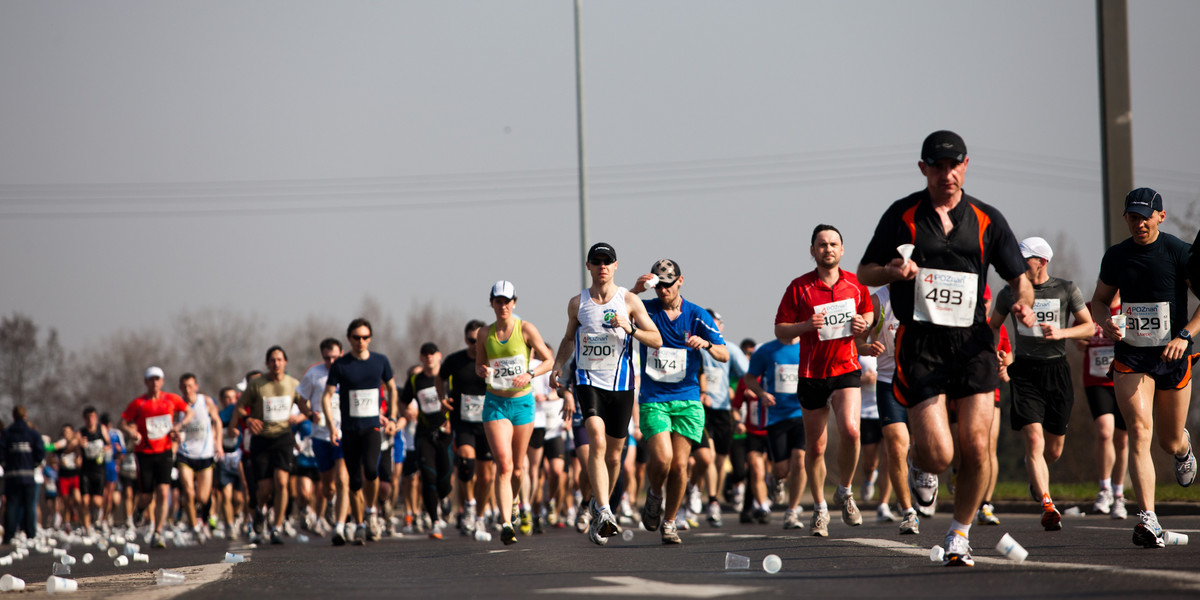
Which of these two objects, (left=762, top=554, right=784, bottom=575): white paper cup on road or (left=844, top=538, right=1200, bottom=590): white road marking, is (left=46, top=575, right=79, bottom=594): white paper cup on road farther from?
(left=844, top=538, right=1200, bottom=590): white road marking

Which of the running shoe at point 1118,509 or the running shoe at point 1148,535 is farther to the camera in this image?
the running shoe at point 1118,509

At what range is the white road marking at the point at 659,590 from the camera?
6453mm

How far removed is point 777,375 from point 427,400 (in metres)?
5.27

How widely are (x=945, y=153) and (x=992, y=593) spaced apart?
235 cm

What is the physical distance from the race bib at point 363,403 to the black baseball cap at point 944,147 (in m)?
8.95

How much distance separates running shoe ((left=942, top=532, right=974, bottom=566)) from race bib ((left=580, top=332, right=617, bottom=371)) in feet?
13.8

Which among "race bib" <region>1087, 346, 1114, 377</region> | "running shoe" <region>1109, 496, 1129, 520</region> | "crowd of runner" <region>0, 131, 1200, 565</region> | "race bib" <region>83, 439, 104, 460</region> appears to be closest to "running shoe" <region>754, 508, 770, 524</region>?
"crowd of runner" <region>0, 131, 1200, 565</region>

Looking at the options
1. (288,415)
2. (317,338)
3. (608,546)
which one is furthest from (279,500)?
(317,338)

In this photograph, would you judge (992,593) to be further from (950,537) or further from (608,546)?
(608,546)

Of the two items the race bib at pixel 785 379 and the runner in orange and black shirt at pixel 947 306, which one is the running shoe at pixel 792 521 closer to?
the race bib at pixel 785 379

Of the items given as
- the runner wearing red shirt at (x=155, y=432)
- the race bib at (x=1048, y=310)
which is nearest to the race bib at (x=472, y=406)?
the runner wearing red shirt at (x=155, y=432)

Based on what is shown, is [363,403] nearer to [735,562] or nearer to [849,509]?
[849,509]

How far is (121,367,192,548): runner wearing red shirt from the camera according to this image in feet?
64.1

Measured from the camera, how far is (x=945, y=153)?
7.37 metres
